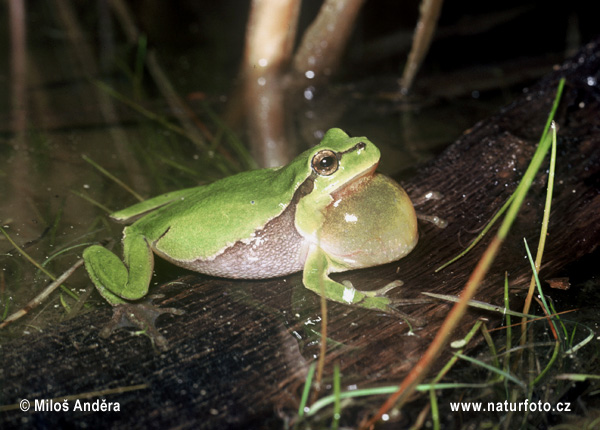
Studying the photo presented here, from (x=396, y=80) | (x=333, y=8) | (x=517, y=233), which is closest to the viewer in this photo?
(x=517, y=233)

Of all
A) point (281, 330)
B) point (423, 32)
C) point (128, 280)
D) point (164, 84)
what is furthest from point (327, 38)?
point (281, 330)

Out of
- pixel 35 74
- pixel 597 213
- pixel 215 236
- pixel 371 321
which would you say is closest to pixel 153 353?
pixel 215 236

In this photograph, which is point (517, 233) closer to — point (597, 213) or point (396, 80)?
point (597, 213)

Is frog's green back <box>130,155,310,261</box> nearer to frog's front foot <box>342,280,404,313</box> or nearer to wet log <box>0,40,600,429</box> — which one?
wet log <box>0,40,600,429</box>

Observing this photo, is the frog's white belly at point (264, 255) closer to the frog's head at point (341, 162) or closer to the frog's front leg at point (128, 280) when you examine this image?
the frog's front leg at point (128, 280)

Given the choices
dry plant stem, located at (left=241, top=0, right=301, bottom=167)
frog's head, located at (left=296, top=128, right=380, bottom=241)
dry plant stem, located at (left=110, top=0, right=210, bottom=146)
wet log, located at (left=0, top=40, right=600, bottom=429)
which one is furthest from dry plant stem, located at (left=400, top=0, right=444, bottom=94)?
frog's head, located at (left=296, top=128, right=380, bottom=241)

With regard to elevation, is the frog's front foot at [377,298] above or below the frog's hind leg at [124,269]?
below

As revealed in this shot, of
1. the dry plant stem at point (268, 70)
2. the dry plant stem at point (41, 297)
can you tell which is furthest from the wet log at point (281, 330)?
the dry plant stem at point (268, 70)

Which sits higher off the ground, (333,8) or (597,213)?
(333,8)
